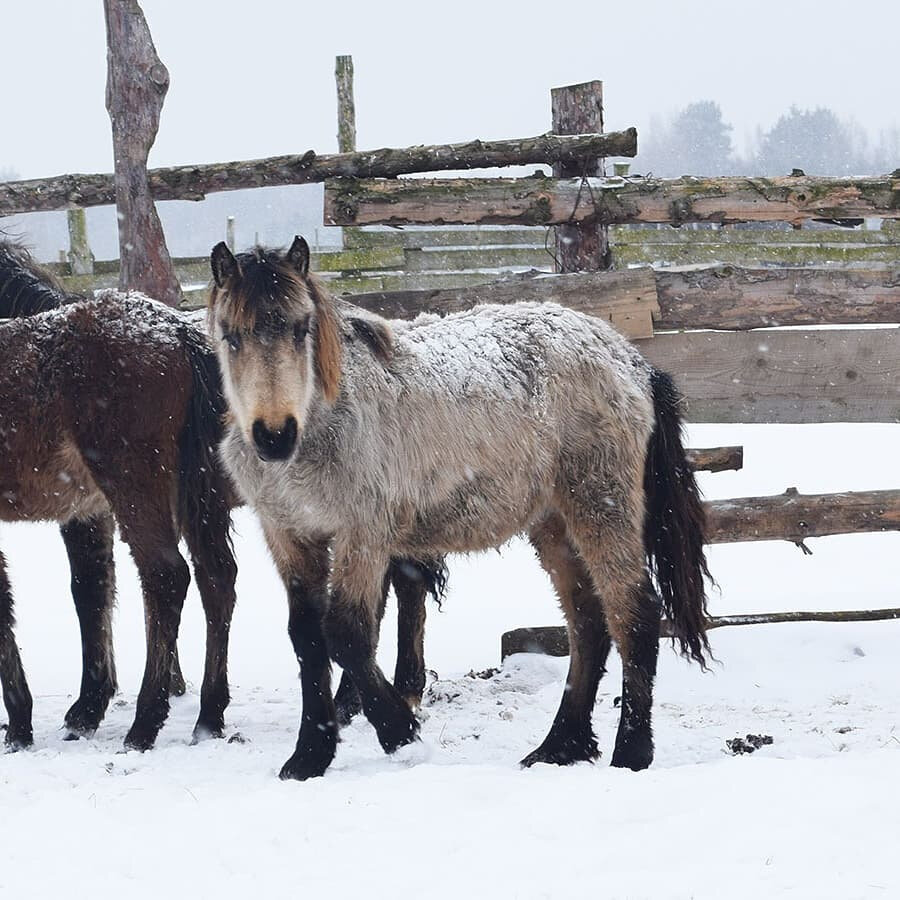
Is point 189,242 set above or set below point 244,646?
above

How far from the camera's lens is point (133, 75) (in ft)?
24.3

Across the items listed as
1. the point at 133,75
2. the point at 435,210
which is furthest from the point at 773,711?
the point at 133,75

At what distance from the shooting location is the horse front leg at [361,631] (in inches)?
169

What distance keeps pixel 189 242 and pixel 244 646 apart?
292ft

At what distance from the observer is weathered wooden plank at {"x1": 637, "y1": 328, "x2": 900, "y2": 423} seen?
6.41 metres

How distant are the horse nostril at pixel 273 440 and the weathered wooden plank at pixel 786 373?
10.1ft

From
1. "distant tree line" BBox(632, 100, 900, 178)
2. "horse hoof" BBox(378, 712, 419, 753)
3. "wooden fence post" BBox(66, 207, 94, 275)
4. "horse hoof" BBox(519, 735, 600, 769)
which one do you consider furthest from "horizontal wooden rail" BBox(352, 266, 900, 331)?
"distant tree line" BBox(632, 100, 900, 178)

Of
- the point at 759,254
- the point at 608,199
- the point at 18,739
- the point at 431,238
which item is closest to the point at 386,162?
the point at 608,199

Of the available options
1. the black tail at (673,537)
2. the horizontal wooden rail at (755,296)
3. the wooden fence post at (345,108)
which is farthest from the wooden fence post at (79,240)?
the black tail at (673,537)

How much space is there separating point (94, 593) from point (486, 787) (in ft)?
8.91

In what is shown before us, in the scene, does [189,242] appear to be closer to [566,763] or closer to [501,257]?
[501,257]

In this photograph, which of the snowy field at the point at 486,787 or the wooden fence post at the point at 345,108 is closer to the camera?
the snowy field at the point at 486,787

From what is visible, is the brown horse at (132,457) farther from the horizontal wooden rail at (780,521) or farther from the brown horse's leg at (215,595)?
the horizontal wooden rail at (780,521)

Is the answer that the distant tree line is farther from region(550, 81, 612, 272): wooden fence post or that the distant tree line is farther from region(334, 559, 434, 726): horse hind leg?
region(334, 559, 434, 726): horse hind leg
